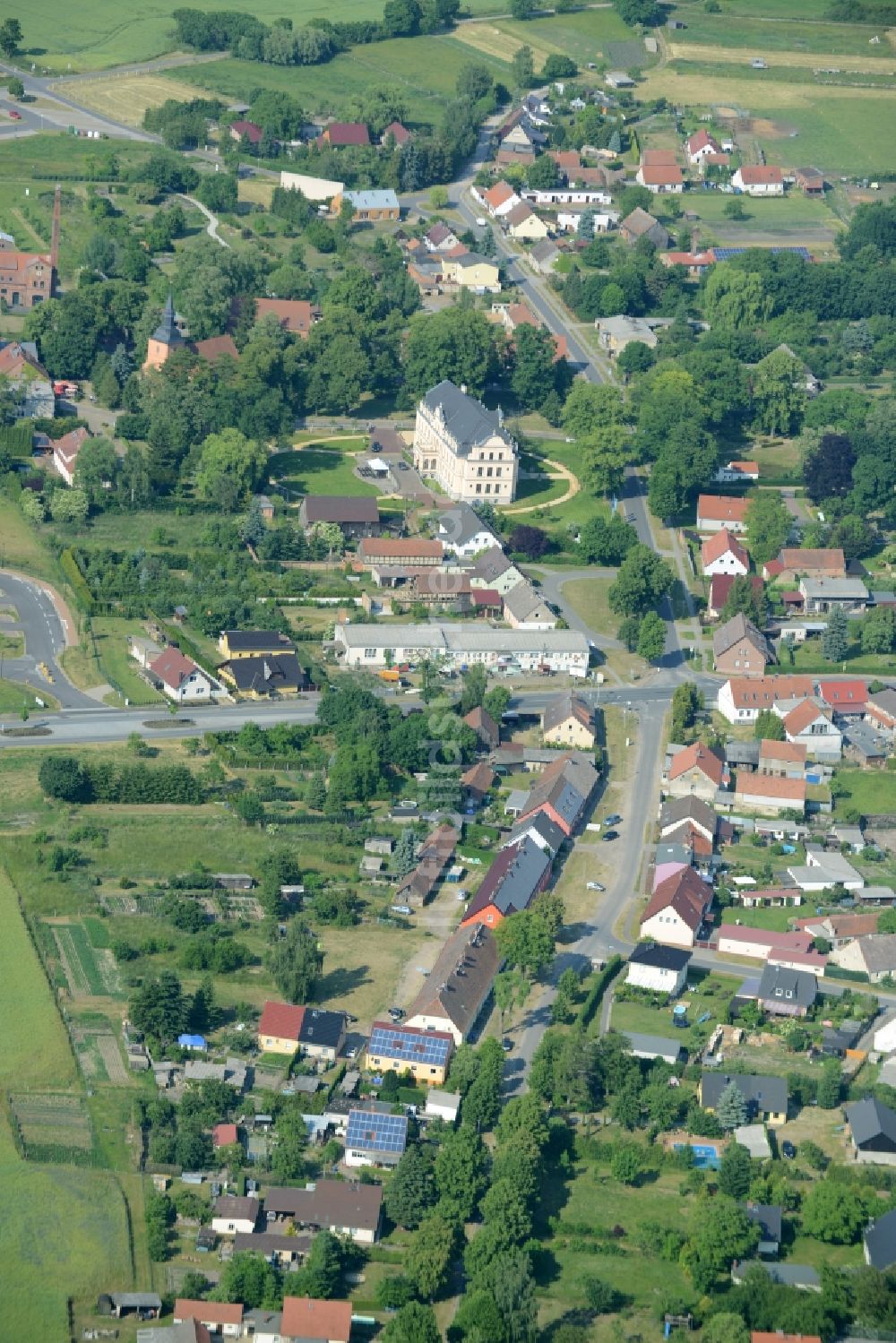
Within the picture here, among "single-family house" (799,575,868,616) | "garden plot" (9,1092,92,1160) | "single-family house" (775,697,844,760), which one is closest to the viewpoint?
"garden plot" (9,1092,92,1160)

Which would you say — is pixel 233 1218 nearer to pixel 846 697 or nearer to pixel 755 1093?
pixel 755 1093

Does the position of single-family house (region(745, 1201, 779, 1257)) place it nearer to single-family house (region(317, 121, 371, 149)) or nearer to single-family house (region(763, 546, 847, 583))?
single-family house (region(763, 546, 847, 583))

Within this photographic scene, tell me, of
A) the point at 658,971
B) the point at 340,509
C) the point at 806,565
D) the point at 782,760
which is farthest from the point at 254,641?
the point at 806,565

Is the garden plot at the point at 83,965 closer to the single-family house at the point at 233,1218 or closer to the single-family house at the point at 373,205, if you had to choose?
the single-family house at the point at 233,1218

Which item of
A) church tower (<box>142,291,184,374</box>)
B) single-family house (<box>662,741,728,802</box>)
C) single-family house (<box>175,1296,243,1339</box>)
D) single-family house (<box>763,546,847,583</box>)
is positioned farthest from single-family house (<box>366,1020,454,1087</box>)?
church tower (<box>142,291,184,374</box>)

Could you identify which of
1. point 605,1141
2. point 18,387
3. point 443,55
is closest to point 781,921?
point 605,1141

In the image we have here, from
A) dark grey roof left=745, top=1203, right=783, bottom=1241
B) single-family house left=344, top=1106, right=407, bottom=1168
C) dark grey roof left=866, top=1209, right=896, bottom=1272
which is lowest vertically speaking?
single-family house left=344, top=1106, right=407, bottom=1168

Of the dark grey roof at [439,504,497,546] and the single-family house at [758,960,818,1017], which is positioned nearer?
the single-family house at [758,960,818,1017]
